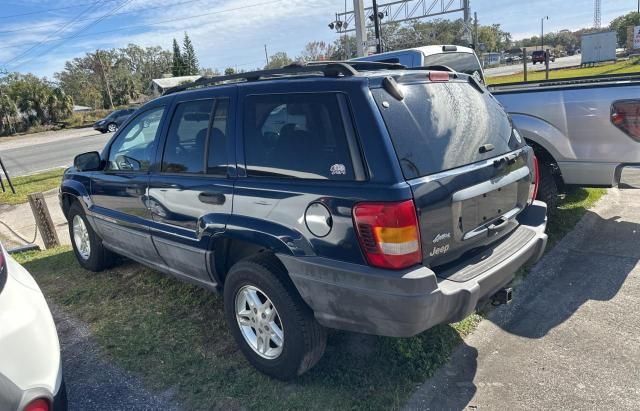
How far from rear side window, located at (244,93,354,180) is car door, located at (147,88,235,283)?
0.22 meters

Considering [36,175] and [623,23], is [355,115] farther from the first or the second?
[623,23]

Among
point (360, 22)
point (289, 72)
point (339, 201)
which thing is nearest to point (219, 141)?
point (289, 72)

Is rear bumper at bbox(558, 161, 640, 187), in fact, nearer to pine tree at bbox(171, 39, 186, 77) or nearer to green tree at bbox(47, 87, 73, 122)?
green tree at bbox(47, 87, 73, 122)

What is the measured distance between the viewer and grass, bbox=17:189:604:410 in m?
2.81

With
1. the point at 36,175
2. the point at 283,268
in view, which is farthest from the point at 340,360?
the point at 36,175

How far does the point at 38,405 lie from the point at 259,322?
126 cm

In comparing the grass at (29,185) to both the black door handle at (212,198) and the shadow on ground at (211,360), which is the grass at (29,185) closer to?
the shadow on ground at (211,360)

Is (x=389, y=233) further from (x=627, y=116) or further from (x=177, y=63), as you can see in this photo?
(x=177, y=63)

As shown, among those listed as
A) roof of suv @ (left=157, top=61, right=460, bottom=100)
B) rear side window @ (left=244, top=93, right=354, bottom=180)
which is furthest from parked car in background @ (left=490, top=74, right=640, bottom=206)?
rear side window @ (left=244, top=93, right=354, bottom=180)

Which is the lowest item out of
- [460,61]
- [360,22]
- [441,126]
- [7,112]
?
[441,126]

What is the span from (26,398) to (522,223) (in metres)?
3.04

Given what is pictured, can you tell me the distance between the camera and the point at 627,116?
14.4 ft

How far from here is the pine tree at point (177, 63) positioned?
92.8 meters

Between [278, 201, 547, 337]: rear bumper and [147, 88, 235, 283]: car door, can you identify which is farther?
[147, 88, 235, 283]: car door
